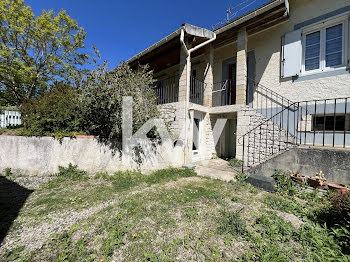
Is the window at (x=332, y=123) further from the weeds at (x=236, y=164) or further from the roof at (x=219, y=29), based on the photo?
the roof at (x=219, y=29)

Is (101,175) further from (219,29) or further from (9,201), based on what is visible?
(219,29)

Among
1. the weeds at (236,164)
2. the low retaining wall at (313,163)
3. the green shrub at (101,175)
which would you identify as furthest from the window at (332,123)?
the green shrub at (101,175)

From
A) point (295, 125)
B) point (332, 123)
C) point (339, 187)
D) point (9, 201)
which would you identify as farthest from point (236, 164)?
point (9, 201)

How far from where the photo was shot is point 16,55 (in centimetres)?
956

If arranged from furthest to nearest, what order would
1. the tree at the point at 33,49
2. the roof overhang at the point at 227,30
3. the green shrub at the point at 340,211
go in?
the tree at the point at 33,49 → the roof overhang at the point at 227,30 → the green shrub at the point at 340,211

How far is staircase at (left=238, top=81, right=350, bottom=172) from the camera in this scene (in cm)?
546

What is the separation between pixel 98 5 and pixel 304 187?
44.5ft

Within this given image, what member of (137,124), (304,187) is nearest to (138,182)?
(137,124)

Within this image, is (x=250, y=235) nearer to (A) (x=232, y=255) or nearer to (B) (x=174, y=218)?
(A) (x=232, y=255)

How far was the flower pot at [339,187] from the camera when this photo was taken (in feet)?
12.0

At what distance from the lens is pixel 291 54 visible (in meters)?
6.45

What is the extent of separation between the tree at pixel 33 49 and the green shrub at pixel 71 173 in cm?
513

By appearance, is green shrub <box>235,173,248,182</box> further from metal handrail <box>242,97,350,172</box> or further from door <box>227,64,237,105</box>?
door <box>227,64,237,105</box>

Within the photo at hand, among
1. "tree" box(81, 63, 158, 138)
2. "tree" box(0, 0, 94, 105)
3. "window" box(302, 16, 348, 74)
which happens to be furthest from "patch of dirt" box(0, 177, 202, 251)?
"window" box(302, 16, 348, 74)
